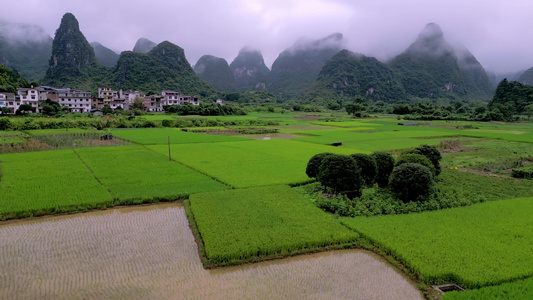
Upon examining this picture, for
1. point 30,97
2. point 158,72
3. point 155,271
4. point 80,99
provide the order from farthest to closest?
1. point 158,72
2. point 80,99
3. point 30,97
4. point 155,271

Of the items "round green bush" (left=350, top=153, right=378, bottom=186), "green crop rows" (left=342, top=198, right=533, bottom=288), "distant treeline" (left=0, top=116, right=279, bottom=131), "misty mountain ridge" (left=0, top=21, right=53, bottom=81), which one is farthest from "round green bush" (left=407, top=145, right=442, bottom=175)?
"misty mountain ridge" (left=0, top=21, right=53, bottom=81)

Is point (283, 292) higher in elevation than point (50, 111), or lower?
lower

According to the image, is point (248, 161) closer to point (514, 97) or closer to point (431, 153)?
point (431, 153)

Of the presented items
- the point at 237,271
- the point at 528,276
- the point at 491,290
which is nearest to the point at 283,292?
the point at 237,271

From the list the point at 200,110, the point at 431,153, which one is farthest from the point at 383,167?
the point at 200,110

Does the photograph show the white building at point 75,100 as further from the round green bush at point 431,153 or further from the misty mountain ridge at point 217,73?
the misty mountain ridge at point 217,73

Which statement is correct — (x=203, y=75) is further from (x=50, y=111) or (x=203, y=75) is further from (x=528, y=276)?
(x=528, y=276)

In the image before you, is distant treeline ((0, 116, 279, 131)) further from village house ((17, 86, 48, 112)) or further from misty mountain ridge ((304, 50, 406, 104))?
misty mountain ridge ((304, 50, 406, 104))
